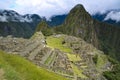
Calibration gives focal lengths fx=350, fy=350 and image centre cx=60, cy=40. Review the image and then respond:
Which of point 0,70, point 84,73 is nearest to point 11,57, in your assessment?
point 0,70

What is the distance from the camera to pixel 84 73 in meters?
121

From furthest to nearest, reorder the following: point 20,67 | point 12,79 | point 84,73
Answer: point 84,73
point 20,67
point 12,79

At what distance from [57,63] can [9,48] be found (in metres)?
16.0

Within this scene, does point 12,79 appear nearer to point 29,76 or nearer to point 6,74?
point 6,74

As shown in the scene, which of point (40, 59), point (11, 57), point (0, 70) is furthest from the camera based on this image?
point (40, 59)

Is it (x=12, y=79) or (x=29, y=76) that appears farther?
(x=29, y=76)

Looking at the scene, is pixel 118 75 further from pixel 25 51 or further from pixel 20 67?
pixel 20 67

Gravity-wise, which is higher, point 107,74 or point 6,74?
point 6,74

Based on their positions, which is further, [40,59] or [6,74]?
[40,59]

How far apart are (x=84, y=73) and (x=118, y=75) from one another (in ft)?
259

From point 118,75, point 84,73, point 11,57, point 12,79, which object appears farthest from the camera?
point 118,75

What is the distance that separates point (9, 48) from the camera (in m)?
109

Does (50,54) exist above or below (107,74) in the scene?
above

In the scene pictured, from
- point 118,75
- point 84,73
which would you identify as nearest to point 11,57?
point 84,73
